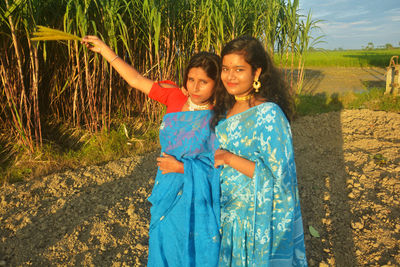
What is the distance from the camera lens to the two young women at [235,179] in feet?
4.03

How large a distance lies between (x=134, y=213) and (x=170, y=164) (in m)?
1.53

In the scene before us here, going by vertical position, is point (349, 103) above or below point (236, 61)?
below

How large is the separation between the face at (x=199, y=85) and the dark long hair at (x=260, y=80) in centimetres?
6

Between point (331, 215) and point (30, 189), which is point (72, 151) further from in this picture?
point (331, 215)

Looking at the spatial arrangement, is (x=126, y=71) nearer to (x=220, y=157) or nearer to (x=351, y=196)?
(x=220, y=157)

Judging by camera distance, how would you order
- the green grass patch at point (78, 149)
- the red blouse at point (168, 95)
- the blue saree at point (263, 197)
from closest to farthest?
the blue saree at point (263, 197) → the red blouse at point (168, 95) → the green grass patch at point (78, 149)

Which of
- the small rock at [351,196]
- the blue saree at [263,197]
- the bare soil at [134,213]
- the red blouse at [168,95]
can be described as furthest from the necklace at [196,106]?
the small rock at [351,196]

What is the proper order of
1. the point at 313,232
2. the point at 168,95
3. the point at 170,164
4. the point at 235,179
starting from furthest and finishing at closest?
the point at 313,232 → the point at 168,95 → the point at 170,164 → the point at 235,179

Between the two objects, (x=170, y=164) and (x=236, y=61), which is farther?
(x=170, y=164)

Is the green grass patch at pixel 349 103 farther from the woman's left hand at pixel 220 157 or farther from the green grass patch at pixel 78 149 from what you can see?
the woman's left hand at pixel 220 157

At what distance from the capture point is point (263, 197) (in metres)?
1.23

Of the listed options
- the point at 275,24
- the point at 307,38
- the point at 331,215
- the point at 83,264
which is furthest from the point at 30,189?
the point at 307,38

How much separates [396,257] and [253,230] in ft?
5.61

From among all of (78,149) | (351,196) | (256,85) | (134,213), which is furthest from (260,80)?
(78,149)
